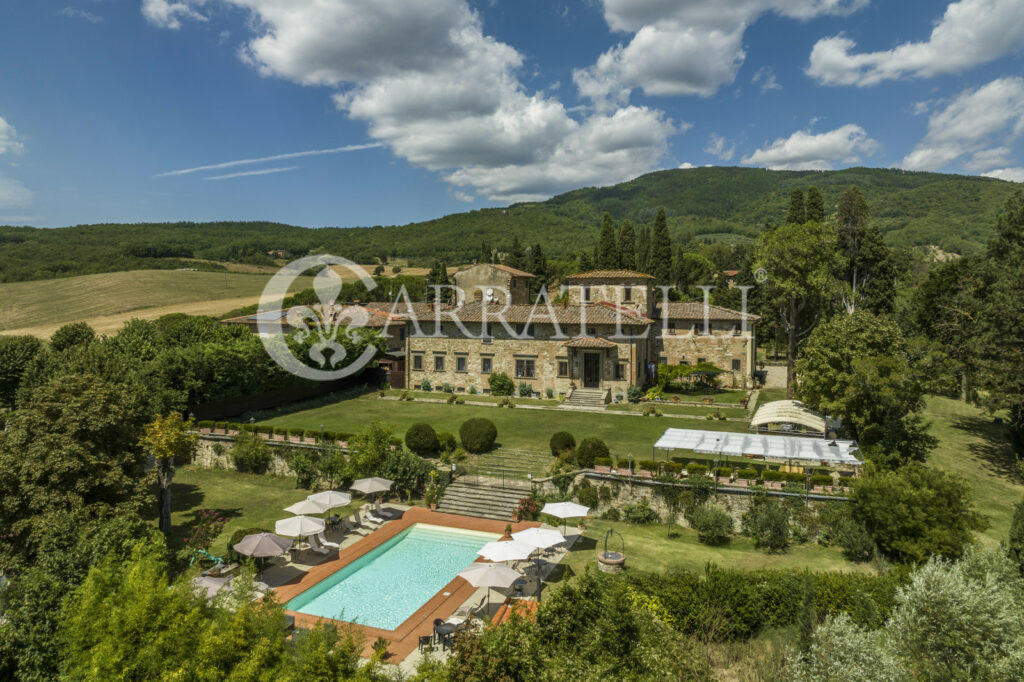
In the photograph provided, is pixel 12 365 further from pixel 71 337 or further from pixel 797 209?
pixel 797 209

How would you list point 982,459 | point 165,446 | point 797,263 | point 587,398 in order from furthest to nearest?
point 797,263, point 587,398, point 982,459, point 165,446

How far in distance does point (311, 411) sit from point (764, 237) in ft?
109

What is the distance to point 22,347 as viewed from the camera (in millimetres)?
32188

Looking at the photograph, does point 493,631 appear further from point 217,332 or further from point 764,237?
point 764,237

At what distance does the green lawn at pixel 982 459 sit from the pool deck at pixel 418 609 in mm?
16957

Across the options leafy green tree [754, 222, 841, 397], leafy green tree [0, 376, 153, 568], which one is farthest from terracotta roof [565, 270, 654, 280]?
leafy green tree [0, 376, 153, 568]

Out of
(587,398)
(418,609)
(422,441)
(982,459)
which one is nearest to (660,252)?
(587,398)

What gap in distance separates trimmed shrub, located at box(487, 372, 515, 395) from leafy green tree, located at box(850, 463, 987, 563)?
76.9 ft

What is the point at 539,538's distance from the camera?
15.9m

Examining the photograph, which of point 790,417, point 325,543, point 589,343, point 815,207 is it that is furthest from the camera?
point 815,207

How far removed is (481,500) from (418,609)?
7.39 m

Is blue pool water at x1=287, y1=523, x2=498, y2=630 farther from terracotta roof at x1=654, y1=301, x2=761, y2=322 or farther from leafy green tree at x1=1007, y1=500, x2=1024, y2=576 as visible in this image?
terracotta roof at x1=654, y1=301, x2=761, y2=322

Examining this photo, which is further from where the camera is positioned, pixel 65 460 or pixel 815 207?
pixel 815 207

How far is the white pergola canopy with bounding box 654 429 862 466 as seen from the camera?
1958 centimetres
